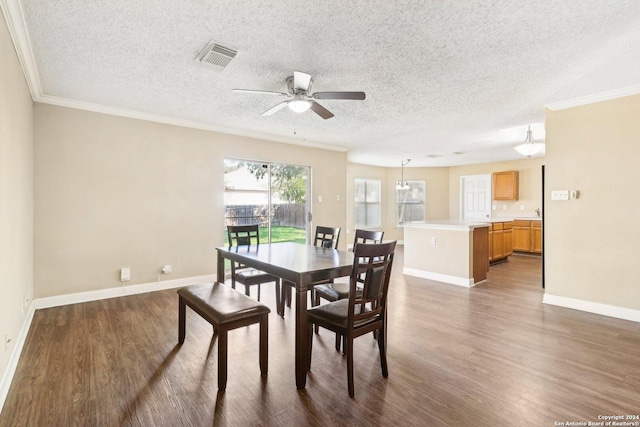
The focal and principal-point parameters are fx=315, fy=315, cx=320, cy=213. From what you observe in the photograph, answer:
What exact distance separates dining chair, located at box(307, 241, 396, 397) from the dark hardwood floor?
29 cm

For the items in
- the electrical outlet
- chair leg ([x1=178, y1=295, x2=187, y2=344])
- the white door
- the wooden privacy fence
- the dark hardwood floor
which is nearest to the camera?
the dark hardwood floor

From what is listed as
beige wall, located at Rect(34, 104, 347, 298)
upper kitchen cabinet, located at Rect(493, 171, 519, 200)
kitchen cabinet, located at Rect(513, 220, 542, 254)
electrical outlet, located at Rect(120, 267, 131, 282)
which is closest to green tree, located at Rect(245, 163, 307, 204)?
beige wall, located at Rect(34, 104, 347, 298)

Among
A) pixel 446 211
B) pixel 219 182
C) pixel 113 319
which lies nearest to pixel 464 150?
pixel 446 211

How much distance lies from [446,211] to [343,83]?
7523mm

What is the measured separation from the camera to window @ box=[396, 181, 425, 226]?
964 centimetres

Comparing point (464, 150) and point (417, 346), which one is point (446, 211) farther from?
point (417, 346)

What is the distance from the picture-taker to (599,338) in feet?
9.37

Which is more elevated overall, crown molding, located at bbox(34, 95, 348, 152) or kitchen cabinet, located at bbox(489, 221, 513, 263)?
crown molding, located at bbox(34, 95, 348, 152)

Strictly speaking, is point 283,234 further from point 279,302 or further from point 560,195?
point 560,195

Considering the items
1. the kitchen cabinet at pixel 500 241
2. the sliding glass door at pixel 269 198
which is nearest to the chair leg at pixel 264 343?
the sliding glass door at pixel 269 198

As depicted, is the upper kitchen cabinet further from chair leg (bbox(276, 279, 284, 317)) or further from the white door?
chair leg (bbox(276, 279, 284, 317))

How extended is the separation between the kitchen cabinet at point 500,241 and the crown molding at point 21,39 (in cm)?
703

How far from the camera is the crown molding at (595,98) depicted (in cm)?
329

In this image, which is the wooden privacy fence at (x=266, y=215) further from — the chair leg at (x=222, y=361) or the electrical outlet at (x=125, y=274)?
the chair leg at (x=222, y=361)
